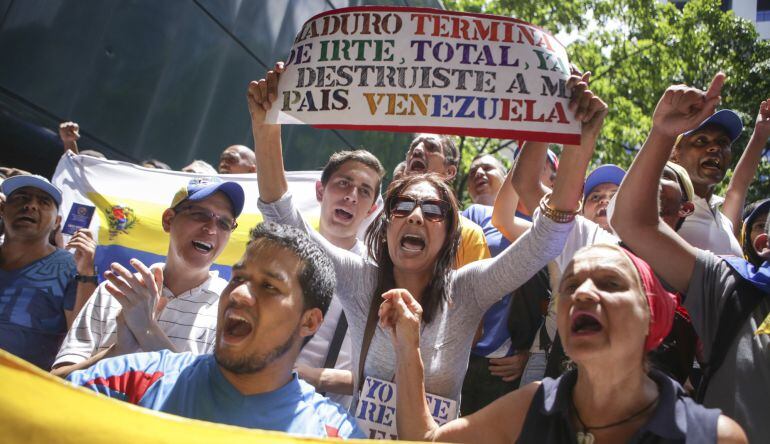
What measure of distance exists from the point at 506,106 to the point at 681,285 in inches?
35.5

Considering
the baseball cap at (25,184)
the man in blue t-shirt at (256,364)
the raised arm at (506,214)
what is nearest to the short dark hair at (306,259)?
the man in blue t-shirt at (256,364)

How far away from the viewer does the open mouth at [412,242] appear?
9.72 ft

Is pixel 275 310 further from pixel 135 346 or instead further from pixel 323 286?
pixel 135 346

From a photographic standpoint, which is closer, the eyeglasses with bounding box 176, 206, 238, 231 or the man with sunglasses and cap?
the man with sunglasses and cap

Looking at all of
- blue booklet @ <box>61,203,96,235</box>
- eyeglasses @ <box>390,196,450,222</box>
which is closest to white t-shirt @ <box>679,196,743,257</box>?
eyeglasses @ <box>390,196,450,222</box>

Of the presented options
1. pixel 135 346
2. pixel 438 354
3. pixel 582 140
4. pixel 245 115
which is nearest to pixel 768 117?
pixel 582 140

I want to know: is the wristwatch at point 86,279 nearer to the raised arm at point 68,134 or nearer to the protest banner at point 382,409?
the protest banner at point 382,409

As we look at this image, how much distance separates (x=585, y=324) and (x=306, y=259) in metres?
0.98

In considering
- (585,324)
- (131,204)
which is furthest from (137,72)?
(585,324)

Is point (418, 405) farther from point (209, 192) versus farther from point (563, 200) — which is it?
point (209, 192)

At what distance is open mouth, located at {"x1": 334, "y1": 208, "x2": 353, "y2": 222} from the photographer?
3852mm

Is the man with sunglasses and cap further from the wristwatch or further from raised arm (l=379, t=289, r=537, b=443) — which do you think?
raised arm (l=379, t=289, r=537, b=443)

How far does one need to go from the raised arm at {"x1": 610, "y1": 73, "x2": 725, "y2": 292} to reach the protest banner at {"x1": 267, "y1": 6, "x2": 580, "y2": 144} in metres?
0.27

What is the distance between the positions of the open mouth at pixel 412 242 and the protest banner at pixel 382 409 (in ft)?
1.84
